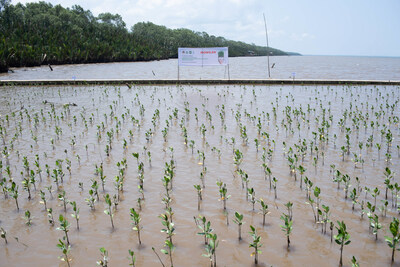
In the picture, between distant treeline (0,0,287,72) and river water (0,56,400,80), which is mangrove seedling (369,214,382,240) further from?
distant treeline (0,0,287,72)

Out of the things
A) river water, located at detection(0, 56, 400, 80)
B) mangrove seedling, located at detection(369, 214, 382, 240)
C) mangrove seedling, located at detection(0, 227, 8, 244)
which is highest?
river water, located at detection(0, 56, 400, 80)

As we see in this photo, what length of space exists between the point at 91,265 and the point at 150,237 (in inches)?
30.0

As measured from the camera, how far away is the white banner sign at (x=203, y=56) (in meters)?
18.4

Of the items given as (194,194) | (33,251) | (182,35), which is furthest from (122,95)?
(182,35)

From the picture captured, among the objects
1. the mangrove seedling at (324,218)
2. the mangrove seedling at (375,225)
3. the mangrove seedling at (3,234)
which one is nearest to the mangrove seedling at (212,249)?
the mangrove seedling at (324,218)

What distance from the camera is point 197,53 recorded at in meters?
18.5

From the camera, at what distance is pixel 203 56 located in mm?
18438

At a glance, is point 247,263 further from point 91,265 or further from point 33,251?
point 33,251

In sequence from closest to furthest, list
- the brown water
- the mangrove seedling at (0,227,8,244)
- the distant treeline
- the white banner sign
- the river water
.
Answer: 1. the brown water
2. the mangrove seedling at (0,227,8,244)
3. the white banner sign
4. the river water
5. the distant treeline

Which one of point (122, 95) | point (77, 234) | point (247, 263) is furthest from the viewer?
point (122, 95)

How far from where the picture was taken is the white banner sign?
18.4 meters

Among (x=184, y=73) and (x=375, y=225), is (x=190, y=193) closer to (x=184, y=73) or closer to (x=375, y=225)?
(x=375, y=225)

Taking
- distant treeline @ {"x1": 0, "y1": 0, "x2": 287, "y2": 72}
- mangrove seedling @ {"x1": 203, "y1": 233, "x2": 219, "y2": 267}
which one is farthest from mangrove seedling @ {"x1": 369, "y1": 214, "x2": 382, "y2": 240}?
distant treeline @ {"x1": 0, "y1": 0, "x2": 287, "y2": 72}

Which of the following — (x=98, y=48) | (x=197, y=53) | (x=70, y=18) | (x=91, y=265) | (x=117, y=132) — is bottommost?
(x=91, y=265)
